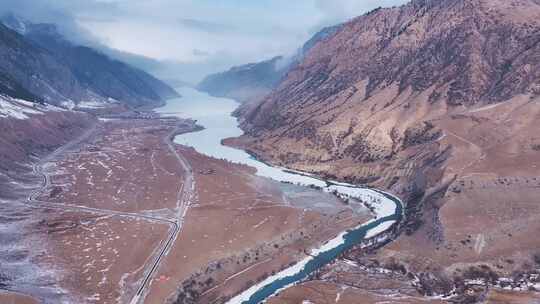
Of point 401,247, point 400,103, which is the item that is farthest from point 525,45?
point 401,247

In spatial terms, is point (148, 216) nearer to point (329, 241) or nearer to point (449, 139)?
point (329, 241)

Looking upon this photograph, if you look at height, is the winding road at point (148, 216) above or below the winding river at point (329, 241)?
above

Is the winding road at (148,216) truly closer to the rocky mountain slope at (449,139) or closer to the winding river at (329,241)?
the winding river at (329,241)

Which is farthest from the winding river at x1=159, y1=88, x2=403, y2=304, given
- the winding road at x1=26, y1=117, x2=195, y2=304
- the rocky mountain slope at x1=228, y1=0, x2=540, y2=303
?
the winding road at x1=26, y1=117, x2=195, y2=304

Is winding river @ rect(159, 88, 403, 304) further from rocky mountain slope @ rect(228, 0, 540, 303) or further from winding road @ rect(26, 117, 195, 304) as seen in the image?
winding road @ rect(26, 117, 195, 304)

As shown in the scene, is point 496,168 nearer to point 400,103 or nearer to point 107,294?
point 400,103

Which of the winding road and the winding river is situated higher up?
the winding road

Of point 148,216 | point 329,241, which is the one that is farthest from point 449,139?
point 148,216

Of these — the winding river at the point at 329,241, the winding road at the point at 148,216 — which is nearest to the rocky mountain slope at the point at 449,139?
the winding river at the point at 329,241
